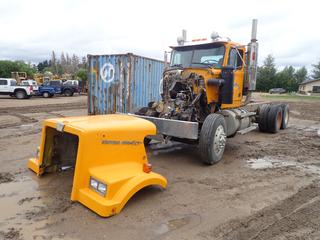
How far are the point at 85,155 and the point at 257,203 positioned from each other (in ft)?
8.32

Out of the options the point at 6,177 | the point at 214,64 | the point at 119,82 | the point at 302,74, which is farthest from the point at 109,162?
the point at 302,74

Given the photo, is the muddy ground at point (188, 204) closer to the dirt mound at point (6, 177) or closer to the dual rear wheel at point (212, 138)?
the dirt mound at point (6, 177)

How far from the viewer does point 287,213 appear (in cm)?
381

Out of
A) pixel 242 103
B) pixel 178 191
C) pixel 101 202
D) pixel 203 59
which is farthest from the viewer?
pixel 242 103

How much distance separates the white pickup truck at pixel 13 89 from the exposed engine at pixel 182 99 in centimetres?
2248

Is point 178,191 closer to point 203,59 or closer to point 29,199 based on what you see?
point 29,199

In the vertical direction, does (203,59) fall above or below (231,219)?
above

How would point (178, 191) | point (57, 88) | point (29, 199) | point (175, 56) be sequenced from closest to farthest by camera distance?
point (29, 199) < point (178, 191) < point (175, 56) < point (57, 88)

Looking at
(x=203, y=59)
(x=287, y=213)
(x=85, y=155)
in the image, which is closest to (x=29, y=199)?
(x=85, y=155)

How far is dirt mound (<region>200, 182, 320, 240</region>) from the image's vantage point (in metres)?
3.24

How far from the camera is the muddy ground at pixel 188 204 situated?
328 centimetres

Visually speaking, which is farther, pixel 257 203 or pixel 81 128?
pixel 257 203

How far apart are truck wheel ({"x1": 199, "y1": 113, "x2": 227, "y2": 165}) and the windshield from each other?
1.44m

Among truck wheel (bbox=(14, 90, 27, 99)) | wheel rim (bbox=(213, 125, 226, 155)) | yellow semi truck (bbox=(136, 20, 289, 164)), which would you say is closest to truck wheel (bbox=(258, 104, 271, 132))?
yellow semi truck (bbox=(136, 20, 289, 164))
